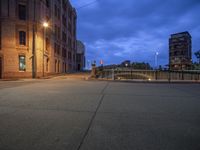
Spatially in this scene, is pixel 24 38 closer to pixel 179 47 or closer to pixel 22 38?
pixel 22 38

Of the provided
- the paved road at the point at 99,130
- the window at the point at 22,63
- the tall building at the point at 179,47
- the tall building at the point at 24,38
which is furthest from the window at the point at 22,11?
the tall building at the point at 179,47

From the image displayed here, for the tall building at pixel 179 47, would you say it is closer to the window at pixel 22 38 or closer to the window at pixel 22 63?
the window at pixel 22 38

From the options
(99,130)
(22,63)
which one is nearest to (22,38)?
(22,63)

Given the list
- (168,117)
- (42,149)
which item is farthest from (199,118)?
(42,149)

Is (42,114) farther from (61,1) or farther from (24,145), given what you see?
(61,1)

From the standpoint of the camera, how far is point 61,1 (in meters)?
36.8

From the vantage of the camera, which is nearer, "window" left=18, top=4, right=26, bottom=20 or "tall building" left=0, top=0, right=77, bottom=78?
"tall building" left=0, top=0, right=77, bottom=78

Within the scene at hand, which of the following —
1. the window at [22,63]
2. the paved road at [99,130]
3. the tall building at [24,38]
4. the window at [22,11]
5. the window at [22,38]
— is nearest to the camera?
the paved road at [99,130]

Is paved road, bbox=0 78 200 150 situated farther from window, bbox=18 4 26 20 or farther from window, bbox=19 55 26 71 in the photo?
window, bbox=18 4 26 20

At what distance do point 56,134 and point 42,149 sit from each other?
59cm

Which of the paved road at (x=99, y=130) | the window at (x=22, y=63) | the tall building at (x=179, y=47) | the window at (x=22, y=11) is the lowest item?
the paved road at (x=99, y=130)

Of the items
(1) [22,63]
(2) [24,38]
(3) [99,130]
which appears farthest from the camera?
(2) [24,38]

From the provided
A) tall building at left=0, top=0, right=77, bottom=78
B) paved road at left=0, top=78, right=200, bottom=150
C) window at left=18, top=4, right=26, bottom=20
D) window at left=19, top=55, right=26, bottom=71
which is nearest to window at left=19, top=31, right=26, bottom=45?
tall building at left=0, top=0, right=77, bottom=78

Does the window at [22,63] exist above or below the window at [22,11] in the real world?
below
